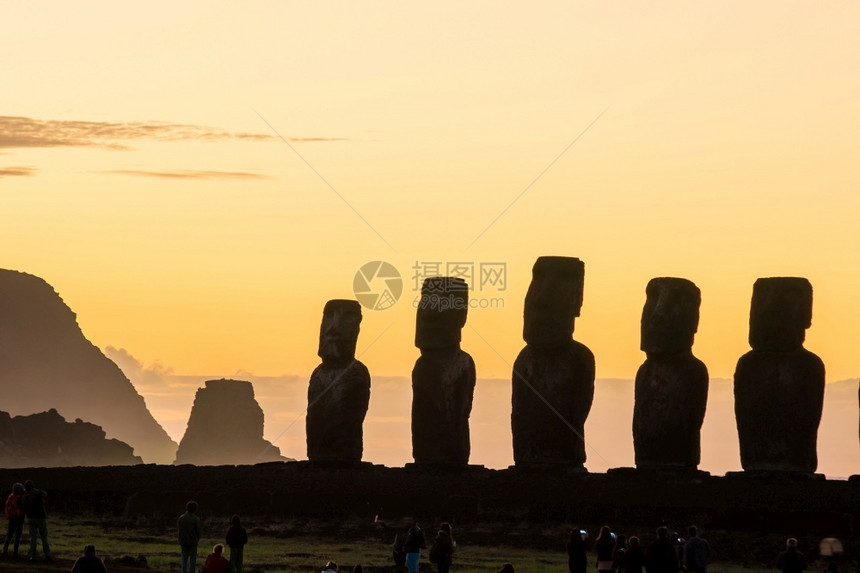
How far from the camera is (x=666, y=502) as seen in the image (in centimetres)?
2744

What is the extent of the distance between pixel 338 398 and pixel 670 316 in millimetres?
7899

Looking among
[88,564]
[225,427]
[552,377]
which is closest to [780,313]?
[552,377]

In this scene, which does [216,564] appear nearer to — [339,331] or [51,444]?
[339,331]

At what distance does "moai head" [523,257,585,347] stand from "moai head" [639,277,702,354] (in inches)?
69.4

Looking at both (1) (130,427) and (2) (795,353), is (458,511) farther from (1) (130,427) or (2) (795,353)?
(1) (130,427)

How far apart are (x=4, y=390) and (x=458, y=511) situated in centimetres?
11795

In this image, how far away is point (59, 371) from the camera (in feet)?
488

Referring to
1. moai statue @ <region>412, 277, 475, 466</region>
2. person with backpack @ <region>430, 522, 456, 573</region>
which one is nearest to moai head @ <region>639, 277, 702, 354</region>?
moai statue @ <region>412, 277, 475, 466</region>

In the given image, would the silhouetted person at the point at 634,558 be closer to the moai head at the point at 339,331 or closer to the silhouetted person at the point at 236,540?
the silhouetted person at the point at 236,540

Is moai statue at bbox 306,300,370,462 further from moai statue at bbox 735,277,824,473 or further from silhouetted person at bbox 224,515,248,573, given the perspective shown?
silhouetted person at bbox 224,515,248,573

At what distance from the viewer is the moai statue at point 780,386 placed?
29375mm

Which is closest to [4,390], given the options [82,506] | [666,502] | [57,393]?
[57,393]

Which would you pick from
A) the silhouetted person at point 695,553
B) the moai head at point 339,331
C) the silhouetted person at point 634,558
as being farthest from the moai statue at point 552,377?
the silhouetted person at point 634,558

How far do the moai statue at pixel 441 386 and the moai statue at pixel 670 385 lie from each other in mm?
4183
